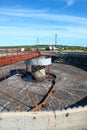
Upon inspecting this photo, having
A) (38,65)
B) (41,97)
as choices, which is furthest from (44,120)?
(38,65)

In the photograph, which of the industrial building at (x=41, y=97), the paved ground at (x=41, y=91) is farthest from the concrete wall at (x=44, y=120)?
the paved ground at (x=41, y=91)

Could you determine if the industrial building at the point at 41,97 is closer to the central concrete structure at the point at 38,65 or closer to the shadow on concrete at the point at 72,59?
the central concrete structure at the point at 38,65

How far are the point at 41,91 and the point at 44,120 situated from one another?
1449 cm

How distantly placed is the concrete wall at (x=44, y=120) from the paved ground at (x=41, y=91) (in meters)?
8.97

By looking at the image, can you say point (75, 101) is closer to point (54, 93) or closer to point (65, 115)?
point (54, 93)

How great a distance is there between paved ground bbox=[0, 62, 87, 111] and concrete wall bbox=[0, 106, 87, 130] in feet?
29.4

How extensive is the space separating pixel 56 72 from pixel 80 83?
7510 millimetres

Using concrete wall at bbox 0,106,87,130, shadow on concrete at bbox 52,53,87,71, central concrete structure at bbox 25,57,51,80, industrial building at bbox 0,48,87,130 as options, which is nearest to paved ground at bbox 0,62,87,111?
industrial building at bbox 0,48,87,130

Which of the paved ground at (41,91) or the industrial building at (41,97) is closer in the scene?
the industrial building at (41,97)

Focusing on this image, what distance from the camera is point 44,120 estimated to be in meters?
11.2

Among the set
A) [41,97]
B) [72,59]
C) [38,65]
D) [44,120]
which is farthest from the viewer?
[72,59]

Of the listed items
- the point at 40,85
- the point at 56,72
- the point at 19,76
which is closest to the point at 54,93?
the point at 40,85

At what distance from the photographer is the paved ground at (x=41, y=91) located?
21.6 meters

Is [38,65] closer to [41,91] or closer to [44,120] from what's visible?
[41,91]
